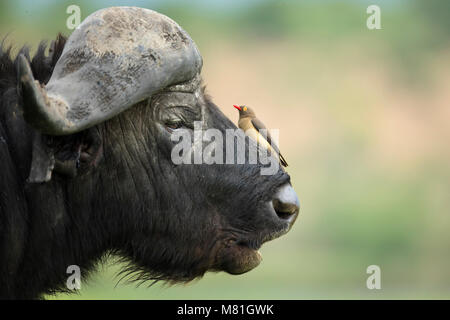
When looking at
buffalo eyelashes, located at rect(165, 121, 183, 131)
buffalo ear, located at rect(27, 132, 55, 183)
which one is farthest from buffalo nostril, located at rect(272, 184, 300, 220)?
buffalo ear, located at rect(27, 132, 55, 183)

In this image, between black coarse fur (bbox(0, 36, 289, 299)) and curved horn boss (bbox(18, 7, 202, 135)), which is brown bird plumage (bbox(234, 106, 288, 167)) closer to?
black coarse fur (bbox(0, 36, 289, 299))

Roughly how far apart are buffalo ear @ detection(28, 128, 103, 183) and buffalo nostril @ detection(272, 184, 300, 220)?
1218mm

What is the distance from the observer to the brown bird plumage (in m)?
7.09

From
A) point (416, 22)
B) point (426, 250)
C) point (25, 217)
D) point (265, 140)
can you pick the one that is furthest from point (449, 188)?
point (25, 217)

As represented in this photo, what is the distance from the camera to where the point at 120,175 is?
6.18 m

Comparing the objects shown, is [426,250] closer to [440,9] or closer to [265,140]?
[440,9]

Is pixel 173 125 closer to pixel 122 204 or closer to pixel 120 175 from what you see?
pixel 120 175

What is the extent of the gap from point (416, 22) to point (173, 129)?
79.8 feet

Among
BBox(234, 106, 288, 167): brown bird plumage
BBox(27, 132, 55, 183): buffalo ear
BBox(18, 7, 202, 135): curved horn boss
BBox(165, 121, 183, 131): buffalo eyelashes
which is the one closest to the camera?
BBox(18, 7, 202, 135): curved horn boss

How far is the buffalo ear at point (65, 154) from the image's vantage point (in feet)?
18.5

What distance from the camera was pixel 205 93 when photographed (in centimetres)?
665

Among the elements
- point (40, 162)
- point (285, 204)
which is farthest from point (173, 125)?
point (40, 162)

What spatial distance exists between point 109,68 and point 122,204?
96 cm

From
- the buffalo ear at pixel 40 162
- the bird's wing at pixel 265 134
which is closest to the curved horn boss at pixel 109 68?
the buffalo ear at pixel 40 162
